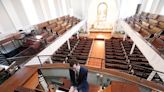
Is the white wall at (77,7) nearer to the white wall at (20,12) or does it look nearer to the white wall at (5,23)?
the white wall at (20,12)

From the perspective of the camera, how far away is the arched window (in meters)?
14.0

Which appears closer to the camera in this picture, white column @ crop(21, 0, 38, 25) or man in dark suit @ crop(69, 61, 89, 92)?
man in dark suit @ crop(69, 61, 89, 92)

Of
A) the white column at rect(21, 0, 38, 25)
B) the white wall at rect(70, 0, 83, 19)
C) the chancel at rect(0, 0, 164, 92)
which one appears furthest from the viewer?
the white wall at rect(70, 0, 83, 19)

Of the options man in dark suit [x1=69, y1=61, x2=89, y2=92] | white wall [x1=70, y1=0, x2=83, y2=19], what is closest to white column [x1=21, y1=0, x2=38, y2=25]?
man in dark suit [x1=69, y1=61, x2=89, y2=92]

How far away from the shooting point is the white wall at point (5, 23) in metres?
4.78

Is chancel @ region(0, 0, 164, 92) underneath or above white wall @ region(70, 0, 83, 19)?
underneath

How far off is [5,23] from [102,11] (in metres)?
11.8

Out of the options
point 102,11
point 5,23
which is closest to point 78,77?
point 5,23

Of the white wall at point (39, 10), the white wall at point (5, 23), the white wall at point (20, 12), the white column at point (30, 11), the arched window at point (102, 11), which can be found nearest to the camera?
the white wall at point (5, 23)

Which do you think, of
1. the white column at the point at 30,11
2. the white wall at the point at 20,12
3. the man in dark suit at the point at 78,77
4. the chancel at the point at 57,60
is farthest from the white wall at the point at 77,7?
the man in dark suit at the point at 78,77

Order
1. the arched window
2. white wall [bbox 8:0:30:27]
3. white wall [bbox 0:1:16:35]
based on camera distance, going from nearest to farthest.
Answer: white wall [bbox 0:1:16:35]
white wall [bbox 8:0:30:27]
the arched window

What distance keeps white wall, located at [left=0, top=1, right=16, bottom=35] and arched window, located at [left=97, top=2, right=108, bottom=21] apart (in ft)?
37.0

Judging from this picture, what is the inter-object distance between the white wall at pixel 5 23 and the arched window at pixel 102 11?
11267 mm

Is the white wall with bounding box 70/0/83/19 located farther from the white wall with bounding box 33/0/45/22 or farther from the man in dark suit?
the man in dark suit
